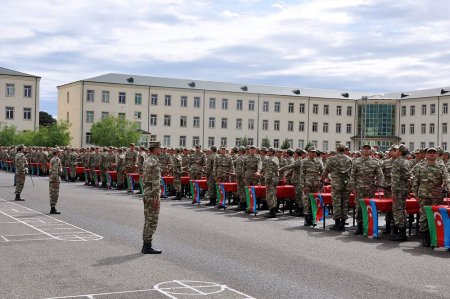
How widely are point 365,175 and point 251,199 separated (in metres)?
5.50

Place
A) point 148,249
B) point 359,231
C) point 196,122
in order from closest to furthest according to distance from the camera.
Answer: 1. point 148,249
2. point 359,231
3. point 196,122

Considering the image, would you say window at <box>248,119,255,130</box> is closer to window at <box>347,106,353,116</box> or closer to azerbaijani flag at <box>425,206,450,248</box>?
window at <box>347,106,353,116</box>

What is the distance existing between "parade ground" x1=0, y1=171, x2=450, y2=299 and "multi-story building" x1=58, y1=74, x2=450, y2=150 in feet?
235

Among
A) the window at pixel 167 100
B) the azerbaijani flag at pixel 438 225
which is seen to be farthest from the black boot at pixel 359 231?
the window at pixel 167 100

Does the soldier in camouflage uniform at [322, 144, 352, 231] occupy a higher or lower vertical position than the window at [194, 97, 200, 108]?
lower

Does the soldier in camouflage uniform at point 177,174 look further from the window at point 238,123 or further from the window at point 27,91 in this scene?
the window at point 238,123

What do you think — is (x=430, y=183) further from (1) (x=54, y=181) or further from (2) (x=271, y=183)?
(1) (x=54, y=181)

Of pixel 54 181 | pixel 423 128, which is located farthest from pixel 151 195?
pixel 423 128

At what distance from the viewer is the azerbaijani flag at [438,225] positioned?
1402cm

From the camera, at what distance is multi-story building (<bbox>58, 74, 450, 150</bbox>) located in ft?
296

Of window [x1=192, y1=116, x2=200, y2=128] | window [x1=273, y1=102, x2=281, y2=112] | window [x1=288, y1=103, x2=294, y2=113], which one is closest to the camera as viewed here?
window [x1=192, y1=116, x2=200, y2=128]

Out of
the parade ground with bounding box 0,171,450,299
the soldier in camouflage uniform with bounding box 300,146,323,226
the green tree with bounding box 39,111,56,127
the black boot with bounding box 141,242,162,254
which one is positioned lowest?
the parade ground with bounding box 0,171,450,299

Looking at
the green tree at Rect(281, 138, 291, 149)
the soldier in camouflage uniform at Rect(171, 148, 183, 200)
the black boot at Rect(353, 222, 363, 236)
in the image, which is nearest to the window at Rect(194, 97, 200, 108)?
the green tree at Rect(281, 138, 291, 149)

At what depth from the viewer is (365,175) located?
17.3 metres
